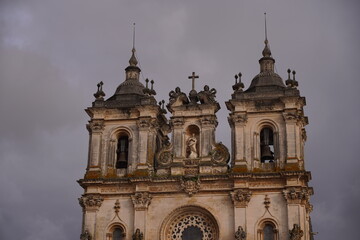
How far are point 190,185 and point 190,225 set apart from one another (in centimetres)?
213

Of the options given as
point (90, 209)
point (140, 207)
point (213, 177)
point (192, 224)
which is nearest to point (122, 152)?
point (90, 209)

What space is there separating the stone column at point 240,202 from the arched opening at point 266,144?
280cm

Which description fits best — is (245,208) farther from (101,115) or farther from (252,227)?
(101,115)

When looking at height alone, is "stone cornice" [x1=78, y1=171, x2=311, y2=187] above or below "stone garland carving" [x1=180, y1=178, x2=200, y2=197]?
above

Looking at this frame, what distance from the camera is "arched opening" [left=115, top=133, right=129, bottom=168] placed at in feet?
134

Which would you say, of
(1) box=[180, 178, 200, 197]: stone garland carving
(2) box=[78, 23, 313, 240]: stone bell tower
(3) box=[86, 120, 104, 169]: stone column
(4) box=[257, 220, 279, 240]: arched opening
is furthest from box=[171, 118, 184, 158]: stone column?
(4) box=[257, 220, 279, 240]: arched opening

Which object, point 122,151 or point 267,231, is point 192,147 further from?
point 267,231

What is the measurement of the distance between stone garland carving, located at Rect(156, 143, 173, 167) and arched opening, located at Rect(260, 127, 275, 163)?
5.05m

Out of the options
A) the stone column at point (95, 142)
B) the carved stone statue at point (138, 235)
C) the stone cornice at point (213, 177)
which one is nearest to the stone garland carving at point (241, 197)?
the stone cornice at point (213, 177)

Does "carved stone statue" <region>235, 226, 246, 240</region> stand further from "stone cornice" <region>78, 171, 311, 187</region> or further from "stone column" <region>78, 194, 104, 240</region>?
"stone column" <region>78, 194, 104, 240</region>

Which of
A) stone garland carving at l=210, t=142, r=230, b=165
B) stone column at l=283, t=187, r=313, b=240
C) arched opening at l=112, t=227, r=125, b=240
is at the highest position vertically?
stone garland carving at l=210, t=142, r=230, b=165

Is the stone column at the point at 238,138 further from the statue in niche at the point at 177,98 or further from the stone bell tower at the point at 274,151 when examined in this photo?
the statue in niche at the point at 177,98

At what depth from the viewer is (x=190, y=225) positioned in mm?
38156

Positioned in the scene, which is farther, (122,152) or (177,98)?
(122,152)
